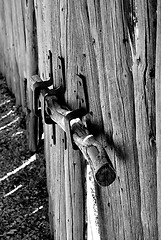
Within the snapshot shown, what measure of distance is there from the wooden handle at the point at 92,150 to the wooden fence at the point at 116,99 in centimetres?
7

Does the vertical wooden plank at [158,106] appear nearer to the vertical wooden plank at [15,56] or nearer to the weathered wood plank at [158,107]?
the weathered wood plank at [158,107]

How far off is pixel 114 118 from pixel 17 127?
3732 mm

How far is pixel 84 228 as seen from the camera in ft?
9.34

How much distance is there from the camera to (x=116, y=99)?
207cm

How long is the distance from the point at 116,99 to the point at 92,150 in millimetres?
251

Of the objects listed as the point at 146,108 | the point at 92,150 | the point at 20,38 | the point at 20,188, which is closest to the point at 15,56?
the point at 20,38

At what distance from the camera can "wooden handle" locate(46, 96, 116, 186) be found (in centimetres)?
208

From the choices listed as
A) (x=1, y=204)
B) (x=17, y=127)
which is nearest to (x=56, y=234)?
(x=1, y=204)

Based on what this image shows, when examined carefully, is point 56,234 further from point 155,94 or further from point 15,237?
point 155,94

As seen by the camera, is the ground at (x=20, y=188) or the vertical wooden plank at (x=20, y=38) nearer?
the ground at (x=20, y=188)

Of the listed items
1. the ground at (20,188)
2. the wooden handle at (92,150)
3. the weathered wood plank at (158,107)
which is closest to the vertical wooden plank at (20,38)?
the ground at (20,188)

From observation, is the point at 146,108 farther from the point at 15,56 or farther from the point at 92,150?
the point at 15,56

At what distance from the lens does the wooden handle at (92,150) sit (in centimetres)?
208

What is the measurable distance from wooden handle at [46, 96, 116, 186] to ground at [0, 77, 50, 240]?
165 centimetres
